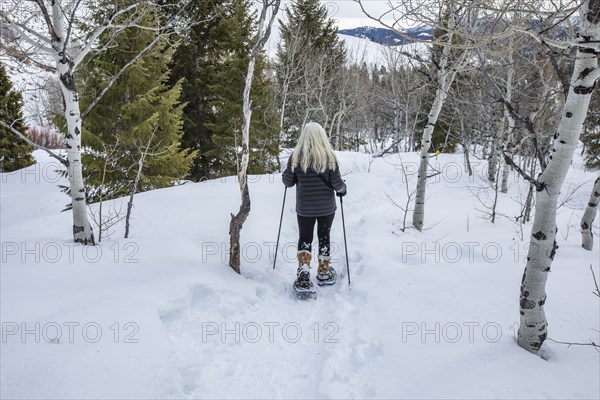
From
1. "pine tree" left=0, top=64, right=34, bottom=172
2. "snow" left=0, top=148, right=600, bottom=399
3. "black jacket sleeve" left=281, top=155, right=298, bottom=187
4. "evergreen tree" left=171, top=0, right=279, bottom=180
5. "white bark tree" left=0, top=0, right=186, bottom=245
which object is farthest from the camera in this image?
"pine tree" left=0, top=64, right=34, bottom=172

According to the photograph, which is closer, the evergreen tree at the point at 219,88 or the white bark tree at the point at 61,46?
the white bark tree at the point at 61,46

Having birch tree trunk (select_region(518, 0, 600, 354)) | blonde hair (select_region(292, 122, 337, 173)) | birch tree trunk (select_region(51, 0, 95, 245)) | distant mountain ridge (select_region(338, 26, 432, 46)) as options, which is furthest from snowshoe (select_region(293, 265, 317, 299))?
birch tree trunk (select_region(51, 0, 95, 245))

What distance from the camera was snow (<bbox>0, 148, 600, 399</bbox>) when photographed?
2.77m

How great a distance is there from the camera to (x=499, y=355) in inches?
121

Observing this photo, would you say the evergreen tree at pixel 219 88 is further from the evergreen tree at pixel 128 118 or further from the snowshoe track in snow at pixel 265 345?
the snowshoe track in snow at pixel 265 345

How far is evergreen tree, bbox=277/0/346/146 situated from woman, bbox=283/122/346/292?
1607cm

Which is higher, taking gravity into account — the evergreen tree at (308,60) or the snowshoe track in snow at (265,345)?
the evergreen tree at (308,60)

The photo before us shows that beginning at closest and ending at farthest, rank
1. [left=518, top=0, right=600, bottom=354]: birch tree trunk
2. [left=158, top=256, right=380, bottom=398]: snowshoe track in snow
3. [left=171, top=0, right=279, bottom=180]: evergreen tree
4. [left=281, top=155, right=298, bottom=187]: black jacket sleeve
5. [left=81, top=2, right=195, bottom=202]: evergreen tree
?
1. [left=518, top=0, right=600, bottom=354]: birch tree trunk
2. [left=158, top=256, right=380, bottom=398]: snowshoe track in snow
3. [left=281, top=155, right=298, bottom=187]: black jacket sleeve
4. [left=81, top=2, right=195, bottom=202]: evergreen tree
5. [left=171, top=0, right=279, bottom=180]: evergreen tree

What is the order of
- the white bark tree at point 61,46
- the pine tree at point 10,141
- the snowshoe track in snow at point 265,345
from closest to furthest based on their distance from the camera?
the snowshoe track in snow at point 265,345 < the white bark tree at point 61,46 < the pine tree at point 10,141

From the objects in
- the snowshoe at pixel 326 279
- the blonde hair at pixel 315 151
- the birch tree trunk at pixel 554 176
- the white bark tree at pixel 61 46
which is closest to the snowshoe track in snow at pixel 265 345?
the snowshoe at pixel 326 279

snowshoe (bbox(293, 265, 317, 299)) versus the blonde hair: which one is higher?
the blonde hair

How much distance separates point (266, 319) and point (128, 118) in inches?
335

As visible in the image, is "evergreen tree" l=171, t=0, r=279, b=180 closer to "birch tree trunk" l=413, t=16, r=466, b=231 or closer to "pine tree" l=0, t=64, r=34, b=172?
"birch tree trunk" l=413, t=16, r=466, b=231

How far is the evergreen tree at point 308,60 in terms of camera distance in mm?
20641
